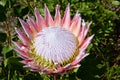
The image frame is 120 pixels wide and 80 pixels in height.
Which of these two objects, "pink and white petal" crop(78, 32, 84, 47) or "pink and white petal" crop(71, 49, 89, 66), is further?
"pink and white petal" crop(78, 32, 84, 47)

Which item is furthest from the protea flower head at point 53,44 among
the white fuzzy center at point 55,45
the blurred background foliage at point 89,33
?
the blurred background foliage at point 89,33

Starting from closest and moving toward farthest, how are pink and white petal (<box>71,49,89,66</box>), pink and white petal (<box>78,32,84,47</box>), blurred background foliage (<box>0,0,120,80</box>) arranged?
pink and white petal (<box>71,49,89,66</box>) < pink and white petal (<box>78,32,84,47</box>) < blurred background foliage (<box>0,0,120,80</box>)

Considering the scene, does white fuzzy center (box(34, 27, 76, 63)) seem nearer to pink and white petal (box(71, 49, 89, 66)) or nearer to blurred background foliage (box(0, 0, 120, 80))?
pink and white petal (box(71, 49, 89, 66))

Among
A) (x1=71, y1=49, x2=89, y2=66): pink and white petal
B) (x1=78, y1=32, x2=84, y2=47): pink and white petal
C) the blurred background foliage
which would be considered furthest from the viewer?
the blurred background foliage

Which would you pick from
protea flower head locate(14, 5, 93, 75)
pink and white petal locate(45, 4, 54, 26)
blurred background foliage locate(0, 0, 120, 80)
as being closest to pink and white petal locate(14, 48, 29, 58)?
protea flower head locate(14, 5, 93, 75)

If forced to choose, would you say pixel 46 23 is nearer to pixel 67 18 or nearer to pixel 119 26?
pixel 67 18

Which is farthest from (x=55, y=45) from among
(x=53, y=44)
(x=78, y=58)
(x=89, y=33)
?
(x=89, y=33)

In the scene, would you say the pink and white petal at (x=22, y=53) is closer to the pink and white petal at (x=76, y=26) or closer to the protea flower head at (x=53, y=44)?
the protea flower head at (x=53, y=44)
